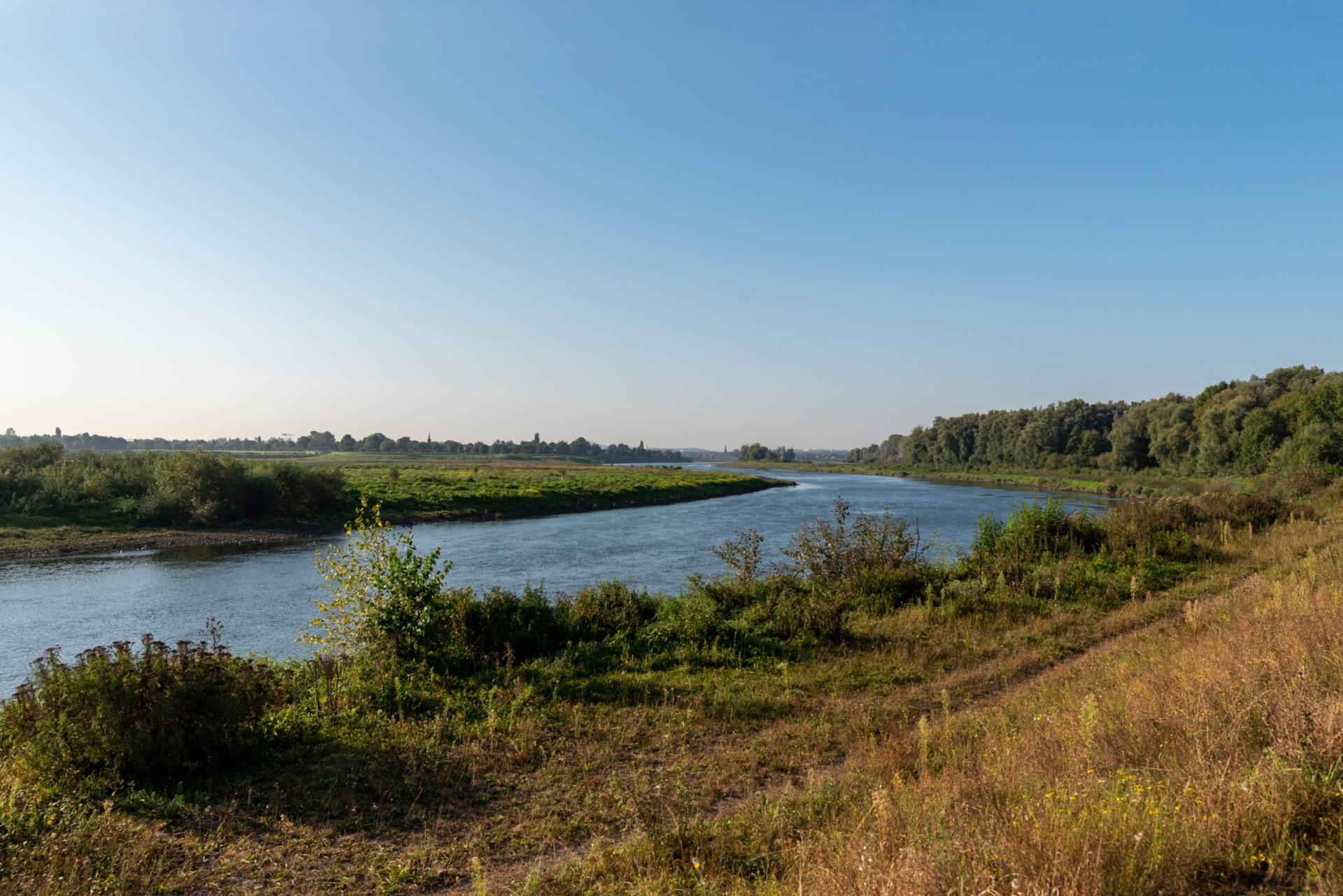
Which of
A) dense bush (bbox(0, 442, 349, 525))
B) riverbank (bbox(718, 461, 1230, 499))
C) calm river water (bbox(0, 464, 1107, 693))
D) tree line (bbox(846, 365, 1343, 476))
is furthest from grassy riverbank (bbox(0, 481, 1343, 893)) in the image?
tree line (bbox(846, 365, 1343, 476))

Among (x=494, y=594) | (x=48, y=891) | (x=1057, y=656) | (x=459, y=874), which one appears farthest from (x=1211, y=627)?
(x=48, y=891)

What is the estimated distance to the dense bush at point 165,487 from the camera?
36938 mm

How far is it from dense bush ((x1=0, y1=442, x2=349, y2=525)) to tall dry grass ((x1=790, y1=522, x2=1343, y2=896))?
42.9 m

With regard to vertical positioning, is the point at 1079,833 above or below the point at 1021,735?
above

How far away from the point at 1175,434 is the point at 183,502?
95716 mm

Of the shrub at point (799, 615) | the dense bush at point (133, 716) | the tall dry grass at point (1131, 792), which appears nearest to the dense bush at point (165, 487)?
the dense bush at point (133, 716)

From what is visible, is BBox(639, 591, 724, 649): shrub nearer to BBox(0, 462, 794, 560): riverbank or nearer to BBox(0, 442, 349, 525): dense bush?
BBox(0, 462, 794, 560): riverbank

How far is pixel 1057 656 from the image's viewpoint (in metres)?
10.8

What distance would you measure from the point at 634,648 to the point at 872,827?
26.2 feet

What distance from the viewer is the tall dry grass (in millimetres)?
3521

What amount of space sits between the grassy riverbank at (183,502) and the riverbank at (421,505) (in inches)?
4.4

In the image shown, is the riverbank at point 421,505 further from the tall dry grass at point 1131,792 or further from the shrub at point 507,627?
the tall dry grass at point 1131,792

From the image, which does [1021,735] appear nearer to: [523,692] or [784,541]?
[523,692]

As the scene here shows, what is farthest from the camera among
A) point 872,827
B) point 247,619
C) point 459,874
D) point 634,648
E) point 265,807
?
Result: point 247,619
